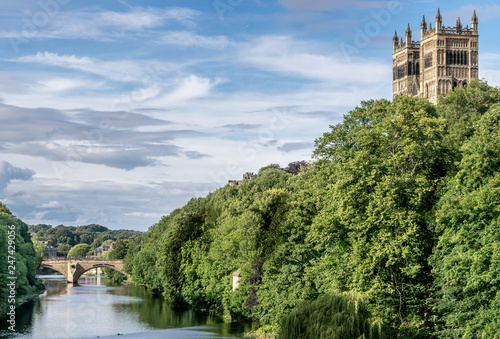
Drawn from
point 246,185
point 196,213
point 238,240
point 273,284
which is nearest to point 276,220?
point 273,284

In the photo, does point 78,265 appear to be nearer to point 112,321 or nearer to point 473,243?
point 112,321

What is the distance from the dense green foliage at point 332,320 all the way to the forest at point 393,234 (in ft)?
0.20

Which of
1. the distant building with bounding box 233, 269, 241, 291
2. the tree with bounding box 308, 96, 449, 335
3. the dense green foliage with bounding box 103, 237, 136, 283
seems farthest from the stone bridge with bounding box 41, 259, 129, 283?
the tree with bounding box 308, 96, 449, 335

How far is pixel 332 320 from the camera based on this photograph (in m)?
32.7

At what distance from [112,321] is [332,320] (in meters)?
37.0

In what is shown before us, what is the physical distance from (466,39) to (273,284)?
108156 mm

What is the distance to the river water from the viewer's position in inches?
2130

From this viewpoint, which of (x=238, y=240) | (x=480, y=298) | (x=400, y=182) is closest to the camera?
(x=480, y=298)

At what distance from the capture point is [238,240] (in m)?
62.4

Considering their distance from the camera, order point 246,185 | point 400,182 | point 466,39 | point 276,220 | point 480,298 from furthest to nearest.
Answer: point 466,39
point 246,185
point 276,220
point 400,182
point 480,298

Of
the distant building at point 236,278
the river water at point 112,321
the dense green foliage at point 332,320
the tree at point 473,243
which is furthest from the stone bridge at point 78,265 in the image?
the tree at point 473,243

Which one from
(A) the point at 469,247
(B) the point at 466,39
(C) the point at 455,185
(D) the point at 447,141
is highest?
(B) the point at 466,39

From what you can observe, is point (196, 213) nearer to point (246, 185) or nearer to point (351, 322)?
point (246, 185)

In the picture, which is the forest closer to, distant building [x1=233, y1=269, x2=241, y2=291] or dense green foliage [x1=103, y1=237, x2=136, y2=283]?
distant building [x1=233, y1=269, x2=241, y2=291]
